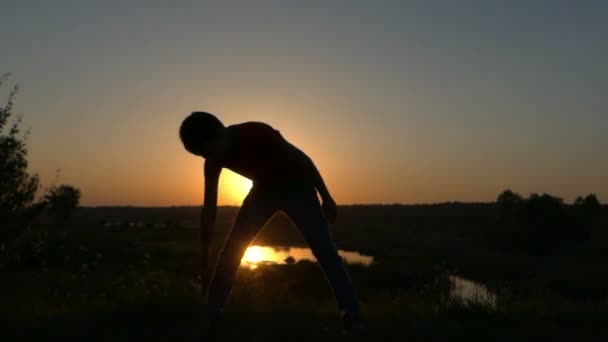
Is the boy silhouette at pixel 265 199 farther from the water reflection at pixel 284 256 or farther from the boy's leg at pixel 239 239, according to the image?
the water reflection at pixel 284 256

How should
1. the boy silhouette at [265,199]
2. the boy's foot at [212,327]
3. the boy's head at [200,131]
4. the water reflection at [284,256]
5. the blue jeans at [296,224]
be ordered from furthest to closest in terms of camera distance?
the water reflection at [284,256], the boy's foot at [212,327], the blue jeans at [296,224], the boy silhouette at [265,199], the boy's head at [200,131]

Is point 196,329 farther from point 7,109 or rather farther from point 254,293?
point 7,109

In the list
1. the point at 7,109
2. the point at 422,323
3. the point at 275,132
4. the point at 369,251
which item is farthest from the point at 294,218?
the point at 369,251

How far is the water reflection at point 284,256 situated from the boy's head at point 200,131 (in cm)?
2964

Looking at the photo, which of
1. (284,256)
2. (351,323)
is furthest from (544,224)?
(351,323)

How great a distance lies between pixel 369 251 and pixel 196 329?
44534mm

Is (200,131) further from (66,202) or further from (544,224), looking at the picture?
(66,202)

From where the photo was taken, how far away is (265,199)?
183 inches

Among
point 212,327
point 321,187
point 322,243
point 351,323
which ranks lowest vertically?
point 212,327

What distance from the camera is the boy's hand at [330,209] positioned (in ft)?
15.6

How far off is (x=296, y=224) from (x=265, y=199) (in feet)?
1.20

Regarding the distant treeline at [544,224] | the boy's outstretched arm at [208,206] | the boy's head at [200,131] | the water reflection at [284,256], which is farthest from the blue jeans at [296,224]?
the distant treeline at [544,224]

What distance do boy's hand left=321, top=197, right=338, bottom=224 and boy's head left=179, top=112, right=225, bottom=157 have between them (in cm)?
118

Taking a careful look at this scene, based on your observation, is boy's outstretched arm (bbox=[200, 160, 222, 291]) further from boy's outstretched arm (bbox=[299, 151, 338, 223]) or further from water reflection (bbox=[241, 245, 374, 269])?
water reflection (bbox=[241, 245, 374, 269])
